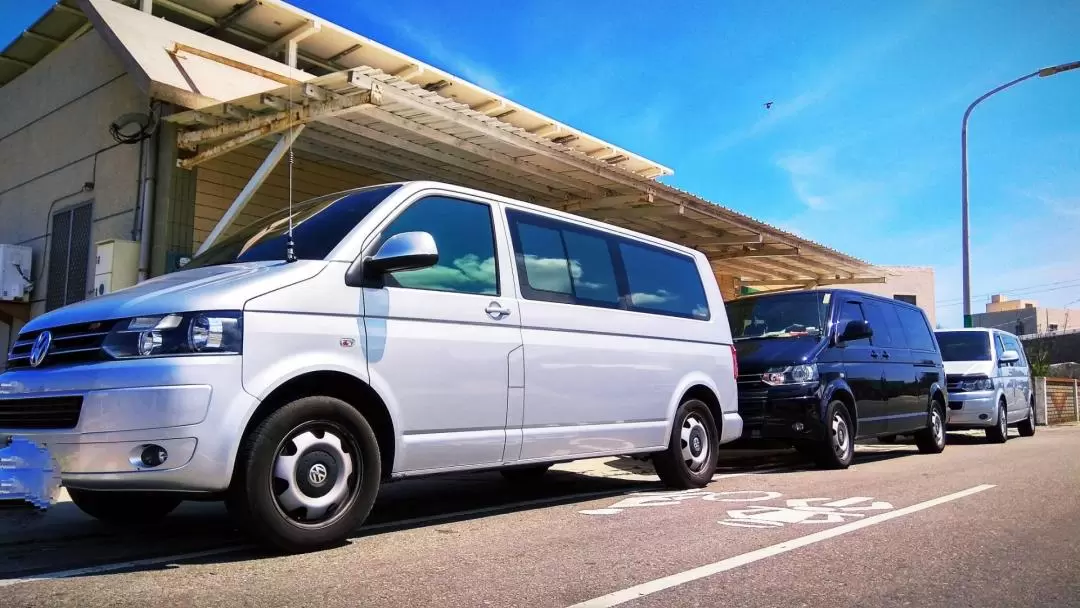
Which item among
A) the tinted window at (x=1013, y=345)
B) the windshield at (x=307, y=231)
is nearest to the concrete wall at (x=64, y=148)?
the windshield at (x=307, y=231)

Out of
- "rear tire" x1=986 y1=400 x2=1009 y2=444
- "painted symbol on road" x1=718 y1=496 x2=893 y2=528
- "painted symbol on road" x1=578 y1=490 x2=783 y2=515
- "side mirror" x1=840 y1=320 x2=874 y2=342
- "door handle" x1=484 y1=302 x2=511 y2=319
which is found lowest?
"painted symbol on road" x1=578 y1=490 x2=783 y2=515

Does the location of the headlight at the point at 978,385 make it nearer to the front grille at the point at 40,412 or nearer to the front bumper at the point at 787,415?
the front bumper at the point at 787,415

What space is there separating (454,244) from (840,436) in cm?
548

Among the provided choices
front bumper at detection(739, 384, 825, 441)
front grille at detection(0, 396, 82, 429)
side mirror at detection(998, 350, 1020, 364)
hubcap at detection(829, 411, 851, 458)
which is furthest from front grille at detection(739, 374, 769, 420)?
side mirror at detection(998, 350, 1020, 364)

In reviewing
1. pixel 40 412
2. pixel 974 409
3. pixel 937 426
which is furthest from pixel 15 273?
pixel 974 409

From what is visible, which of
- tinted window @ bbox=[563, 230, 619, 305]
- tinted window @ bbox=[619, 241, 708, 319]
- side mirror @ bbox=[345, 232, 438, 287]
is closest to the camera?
side mirror @ bbox=[345, 232, 438, 287]

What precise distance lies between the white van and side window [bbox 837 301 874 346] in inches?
141

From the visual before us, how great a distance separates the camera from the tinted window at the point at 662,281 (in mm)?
6473

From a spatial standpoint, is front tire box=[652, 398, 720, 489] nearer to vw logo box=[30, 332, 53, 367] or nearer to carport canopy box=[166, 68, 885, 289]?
carport canopy box=[166, 68, 885, 289]

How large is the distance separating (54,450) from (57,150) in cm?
1007

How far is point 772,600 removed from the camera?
3.29m

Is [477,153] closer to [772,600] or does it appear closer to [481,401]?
[481,401]

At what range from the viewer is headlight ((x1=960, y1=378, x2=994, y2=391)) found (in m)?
13.2

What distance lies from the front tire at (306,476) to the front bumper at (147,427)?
0.43ft
